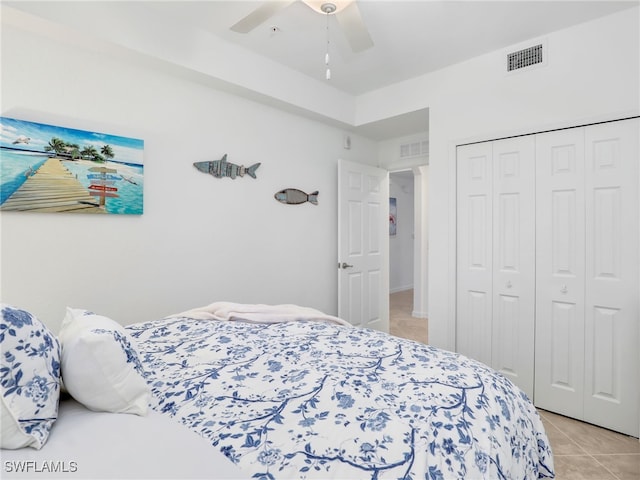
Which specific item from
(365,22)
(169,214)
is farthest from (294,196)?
(365,22)

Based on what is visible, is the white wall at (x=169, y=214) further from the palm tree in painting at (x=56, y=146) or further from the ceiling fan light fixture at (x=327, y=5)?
the ceiling fan light fixture at (x=327, y=5)

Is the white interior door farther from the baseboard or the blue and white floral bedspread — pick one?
the baseboard

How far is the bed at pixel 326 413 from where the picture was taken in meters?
Result: 0.89

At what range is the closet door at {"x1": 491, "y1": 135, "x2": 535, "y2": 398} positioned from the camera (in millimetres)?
2699

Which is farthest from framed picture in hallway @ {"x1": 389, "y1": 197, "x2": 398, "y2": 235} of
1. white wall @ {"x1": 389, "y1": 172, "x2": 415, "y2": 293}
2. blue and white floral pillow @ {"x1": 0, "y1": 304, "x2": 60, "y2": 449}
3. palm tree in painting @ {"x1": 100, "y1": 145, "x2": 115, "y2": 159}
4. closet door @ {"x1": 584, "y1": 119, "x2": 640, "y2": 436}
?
blue and white floral pillow @ {"x1": 0, "y1": 304, "x2": 60, "y2": 449}

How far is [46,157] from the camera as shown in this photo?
209 centimetres

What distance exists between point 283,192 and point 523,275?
2.14m

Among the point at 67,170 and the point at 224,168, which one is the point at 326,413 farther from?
the point at 224,168

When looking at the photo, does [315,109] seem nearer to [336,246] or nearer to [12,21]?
[336,246]

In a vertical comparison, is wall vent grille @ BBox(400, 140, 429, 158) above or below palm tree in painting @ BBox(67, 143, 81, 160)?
above

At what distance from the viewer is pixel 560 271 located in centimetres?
257

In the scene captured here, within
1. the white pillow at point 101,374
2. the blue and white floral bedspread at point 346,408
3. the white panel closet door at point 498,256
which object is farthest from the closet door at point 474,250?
the white pillow at point 101,374

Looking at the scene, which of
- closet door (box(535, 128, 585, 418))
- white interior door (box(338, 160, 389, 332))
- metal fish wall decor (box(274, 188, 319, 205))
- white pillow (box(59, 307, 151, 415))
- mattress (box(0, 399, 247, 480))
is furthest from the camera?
white interior door (box(338, 160, 389, 332))

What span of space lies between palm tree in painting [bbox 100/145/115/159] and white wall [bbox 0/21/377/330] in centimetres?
12
